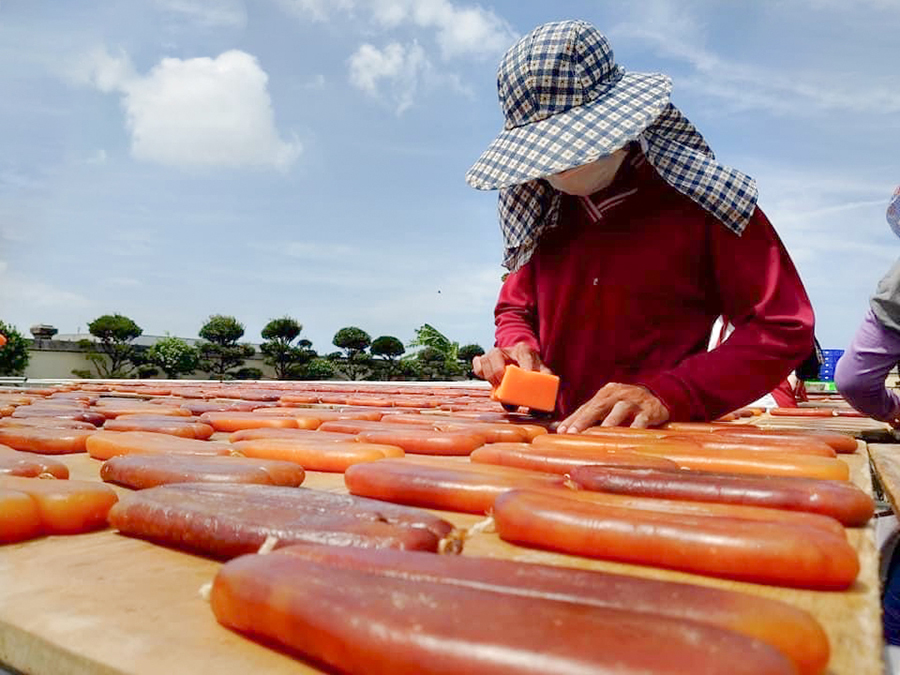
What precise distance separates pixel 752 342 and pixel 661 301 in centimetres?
47

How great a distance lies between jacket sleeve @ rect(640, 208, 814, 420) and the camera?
2.79 meters

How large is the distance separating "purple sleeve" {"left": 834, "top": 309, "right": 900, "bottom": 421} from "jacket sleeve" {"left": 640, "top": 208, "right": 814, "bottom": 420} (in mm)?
569

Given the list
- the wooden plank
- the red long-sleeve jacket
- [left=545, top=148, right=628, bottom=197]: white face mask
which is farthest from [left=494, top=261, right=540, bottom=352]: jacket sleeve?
the wooden plank

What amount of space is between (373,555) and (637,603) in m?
0.33

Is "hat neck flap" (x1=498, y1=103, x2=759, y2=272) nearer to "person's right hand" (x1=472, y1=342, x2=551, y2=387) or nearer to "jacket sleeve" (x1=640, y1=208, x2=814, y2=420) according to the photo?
"jacket sleeve" (x1=640, y1=208, x2=814, y2=420)

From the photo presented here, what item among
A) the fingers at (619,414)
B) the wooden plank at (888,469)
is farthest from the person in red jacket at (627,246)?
the wooden plank at (888,469)

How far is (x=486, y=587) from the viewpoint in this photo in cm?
82

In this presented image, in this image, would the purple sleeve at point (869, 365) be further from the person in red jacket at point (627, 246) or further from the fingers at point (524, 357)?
the fingers at point (524, 357)

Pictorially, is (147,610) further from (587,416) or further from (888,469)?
(888,469)

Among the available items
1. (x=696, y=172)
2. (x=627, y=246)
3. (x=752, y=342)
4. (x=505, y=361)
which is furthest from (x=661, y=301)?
(x=505, y=361)

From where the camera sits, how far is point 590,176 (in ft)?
9.71

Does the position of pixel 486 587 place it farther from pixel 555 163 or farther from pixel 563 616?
pixel 555 163

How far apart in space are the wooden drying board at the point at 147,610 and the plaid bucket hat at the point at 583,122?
176cm

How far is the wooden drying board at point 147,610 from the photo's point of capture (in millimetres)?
801
